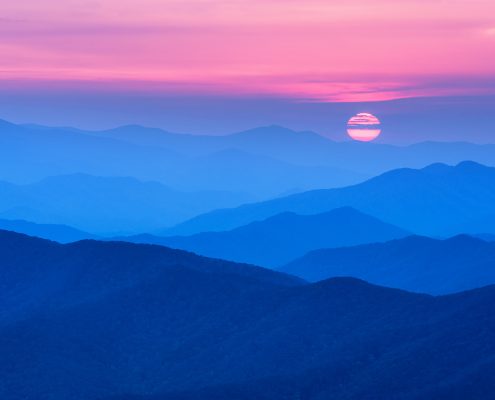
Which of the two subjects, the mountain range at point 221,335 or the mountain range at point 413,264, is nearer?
the mountain range at point 221,335

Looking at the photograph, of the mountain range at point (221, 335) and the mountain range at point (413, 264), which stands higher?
the mountain range at point (413, 264)

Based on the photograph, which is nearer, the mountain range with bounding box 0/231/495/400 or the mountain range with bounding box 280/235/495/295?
the mountain range with bounding box 0/231/495/400

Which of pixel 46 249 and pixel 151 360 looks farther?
pixel 46 249

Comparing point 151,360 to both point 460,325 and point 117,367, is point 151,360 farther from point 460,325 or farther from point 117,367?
point 460,325

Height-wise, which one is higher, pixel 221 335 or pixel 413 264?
pixel 413 264

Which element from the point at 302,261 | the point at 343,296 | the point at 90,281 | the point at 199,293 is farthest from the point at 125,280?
the point at 302,261
